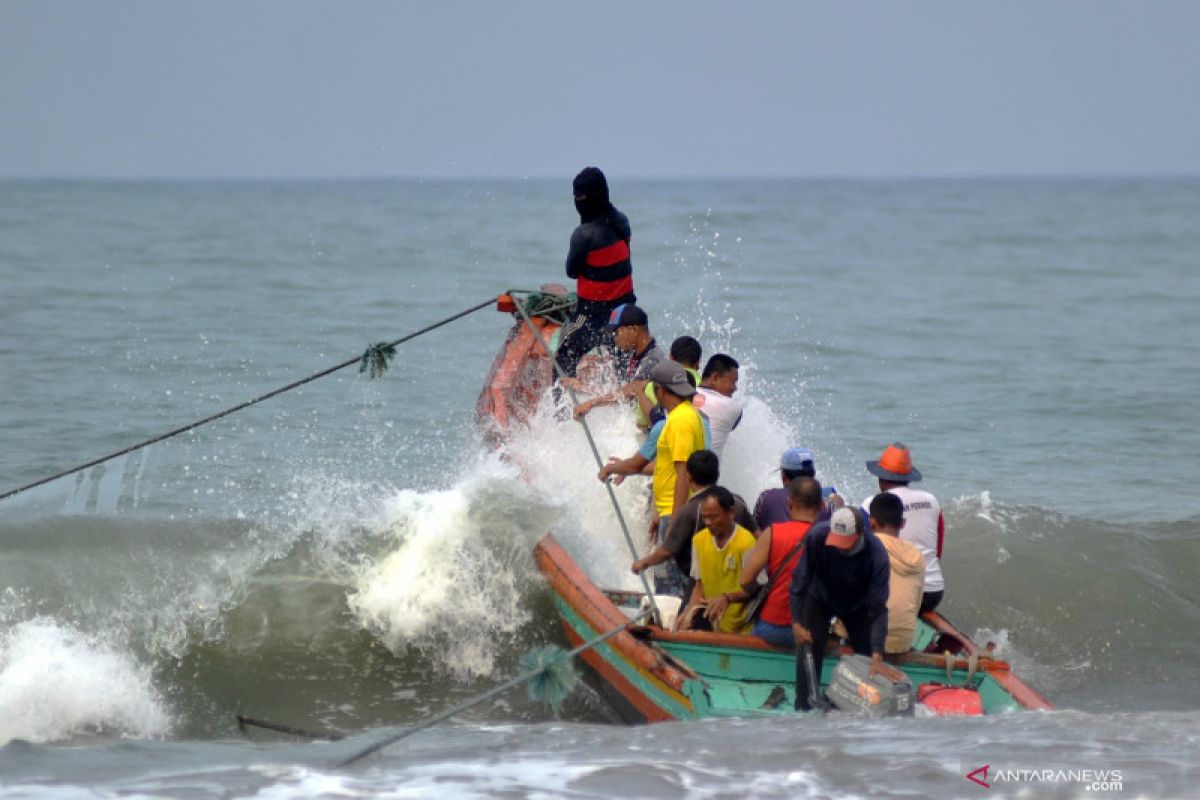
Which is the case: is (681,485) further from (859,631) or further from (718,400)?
(859,631)

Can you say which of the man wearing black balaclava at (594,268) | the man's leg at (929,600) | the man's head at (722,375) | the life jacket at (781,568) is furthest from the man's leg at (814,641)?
the man wearing black balaclava at (594,268)

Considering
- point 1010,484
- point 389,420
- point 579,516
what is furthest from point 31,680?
point 1010,484

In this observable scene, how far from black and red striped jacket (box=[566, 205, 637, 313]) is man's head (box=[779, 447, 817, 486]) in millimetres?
2655

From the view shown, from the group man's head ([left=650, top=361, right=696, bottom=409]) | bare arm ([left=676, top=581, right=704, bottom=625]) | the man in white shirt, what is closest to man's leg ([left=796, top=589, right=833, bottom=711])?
bare arm ([left=676, top=581, right=704, bottom=625])

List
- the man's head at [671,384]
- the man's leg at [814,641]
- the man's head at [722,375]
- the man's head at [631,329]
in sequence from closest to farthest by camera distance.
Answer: the man's leg at [814,641]
the man's head at [671,384]
the man's head at [722,375]
the man's head at [631,329]

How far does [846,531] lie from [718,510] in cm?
80

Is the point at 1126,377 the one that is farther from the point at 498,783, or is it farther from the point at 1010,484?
the point at 498,783

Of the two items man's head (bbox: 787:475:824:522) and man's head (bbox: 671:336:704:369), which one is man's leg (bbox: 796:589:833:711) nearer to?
man's head (bbox: 787:475:824:522)

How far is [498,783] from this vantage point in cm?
646

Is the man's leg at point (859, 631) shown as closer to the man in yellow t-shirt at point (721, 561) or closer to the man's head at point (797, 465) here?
the man in yellow t-shirt at point (721, 561)

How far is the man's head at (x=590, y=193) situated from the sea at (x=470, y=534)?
1.38 meters

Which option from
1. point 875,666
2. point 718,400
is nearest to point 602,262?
point 718,400

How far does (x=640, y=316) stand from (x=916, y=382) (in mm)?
10918

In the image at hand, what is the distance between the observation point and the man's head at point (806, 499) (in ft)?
24.2
